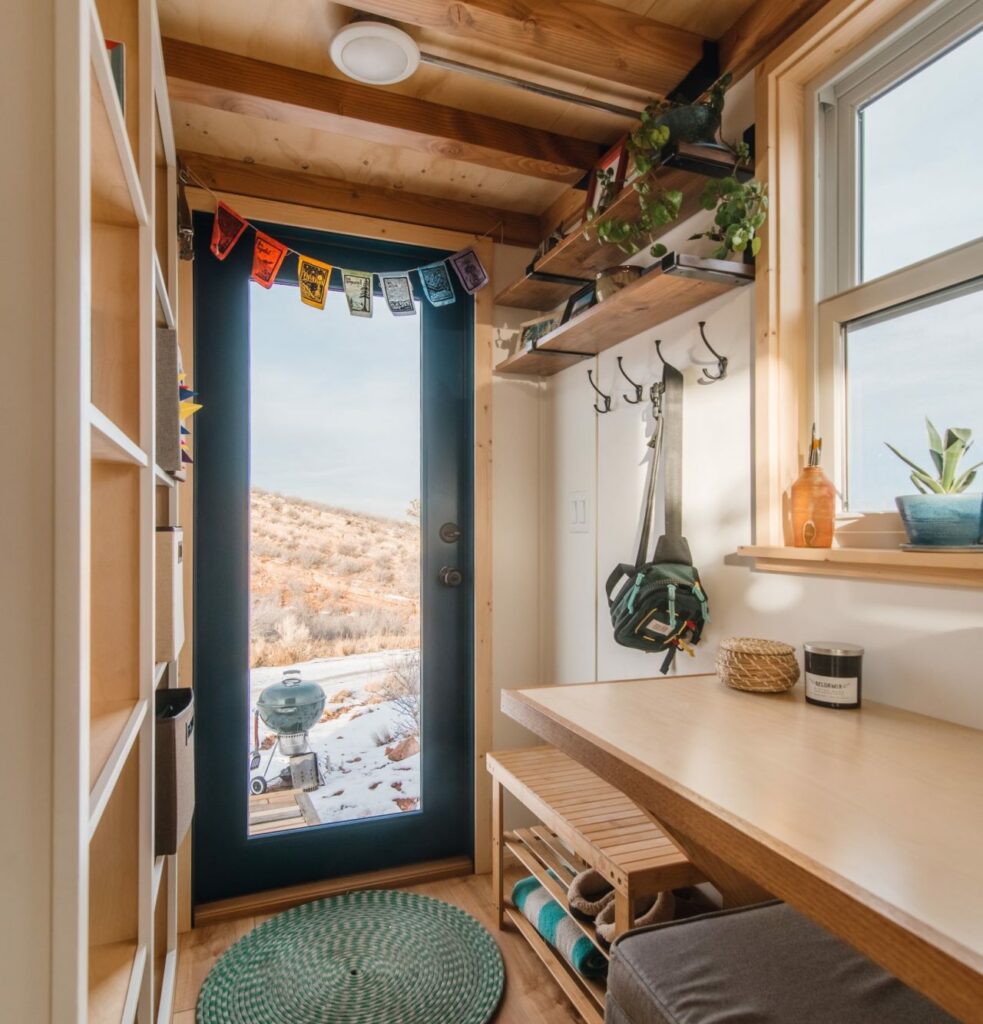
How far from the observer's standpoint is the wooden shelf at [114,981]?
994mm

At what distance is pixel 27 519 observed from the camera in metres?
0.65

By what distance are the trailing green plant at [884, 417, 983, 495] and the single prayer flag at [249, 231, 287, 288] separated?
1828mm

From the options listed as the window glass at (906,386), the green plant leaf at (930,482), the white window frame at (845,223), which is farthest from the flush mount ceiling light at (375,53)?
the green plant leaf at (930,482)

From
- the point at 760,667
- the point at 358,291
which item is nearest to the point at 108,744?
the point at 760,667

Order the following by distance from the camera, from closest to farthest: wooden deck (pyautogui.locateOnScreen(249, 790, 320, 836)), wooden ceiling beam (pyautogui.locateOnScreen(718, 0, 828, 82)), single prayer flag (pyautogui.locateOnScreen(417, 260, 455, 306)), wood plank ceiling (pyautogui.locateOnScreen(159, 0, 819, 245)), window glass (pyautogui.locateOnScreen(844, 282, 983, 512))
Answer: window glass (pyautogui.locateOnScreen(844, 282, 983, 512)) → wooden ceiling beam (pyautogui.locateOnScreen(718, 0, 828, 82)) → wood plank ceiling (pyautogui.locateOnScreen(159, 0, 819, 245)) → wooden deck (pyautogui.locateOnScreen(249, 790, 320, 836)) → single prayer flag (pyautogui.locateOnScreen(417, 260, 455, 306))

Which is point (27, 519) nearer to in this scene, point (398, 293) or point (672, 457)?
point (672, 457)

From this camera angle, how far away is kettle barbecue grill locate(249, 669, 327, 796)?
→ 7.33ft

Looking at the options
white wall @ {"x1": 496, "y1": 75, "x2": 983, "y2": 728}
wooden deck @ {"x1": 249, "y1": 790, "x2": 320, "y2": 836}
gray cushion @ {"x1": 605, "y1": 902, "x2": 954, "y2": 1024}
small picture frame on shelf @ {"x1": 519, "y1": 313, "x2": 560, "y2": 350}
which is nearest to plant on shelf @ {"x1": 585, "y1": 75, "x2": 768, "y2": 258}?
white wall @ {"x1": 496, "y1": 75, "x2": 983, "y2": 728}

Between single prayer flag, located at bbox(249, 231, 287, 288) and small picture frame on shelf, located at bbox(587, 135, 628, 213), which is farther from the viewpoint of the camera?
single prayer flag, located at bbox(249, 231, 287, 288)

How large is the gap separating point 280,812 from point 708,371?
1902 mm

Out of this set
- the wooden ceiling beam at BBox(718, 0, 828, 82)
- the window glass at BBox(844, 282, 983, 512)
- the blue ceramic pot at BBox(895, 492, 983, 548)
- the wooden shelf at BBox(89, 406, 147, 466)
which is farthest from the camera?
the wooden ceiling beam at BBox(718, 0, 828, 82)

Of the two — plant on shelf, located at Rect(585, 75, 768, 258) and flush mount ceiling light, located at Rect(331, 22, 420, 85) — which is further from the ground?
flush mount ceiling light, located at Rect(331, 22, 420, 85)

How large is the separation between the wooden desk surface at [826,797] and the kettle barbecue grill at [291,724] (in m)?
1.17

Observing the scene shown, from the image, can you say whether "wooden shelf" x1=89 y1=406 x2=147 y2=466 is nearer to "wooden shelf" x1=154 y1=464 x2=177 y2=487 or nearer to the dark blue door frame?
"wooden shelf" x1=154 y1=464 x2=177 y2=487
